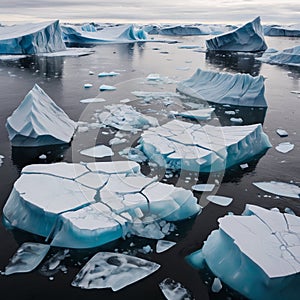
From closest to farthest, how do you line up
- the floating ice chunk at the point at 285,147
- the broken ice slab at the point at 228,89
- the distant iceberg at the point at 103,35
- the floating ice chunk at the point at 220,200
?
the floating ice chunk at the point at 220,200, the floating ice chunk at the point at 285,147, the broken ice slab at the point at 228,89, the distant iceberg at the point at 103,35

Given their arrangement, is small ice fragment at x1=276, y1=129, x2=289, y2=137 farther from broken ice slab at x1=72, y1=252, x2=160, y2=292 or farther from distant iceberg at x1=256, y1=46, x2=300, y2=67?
distant iceberg at x1=256, y1=46, x2=300, y2=67

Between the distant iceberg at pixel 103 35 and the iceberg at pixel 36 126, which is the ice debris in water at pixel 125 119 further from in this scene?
the distant iceberg at pixel 103 35

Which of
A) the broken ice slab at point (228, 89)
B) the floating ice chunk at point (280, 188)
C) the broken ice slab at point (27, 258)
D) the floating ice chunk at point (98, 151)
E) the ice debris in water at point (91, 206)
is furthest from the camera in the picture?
the broken ice slab at point (228, 89)

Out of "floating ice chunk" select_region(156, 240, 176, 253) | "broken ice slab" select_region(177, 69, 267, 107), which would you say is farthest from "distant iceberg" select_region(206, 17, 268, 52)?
"floating ice chunk" select_region(156, 240, 176, 253)

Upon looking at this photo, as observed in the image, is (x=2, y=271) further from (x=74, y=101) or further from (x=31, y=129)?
(x=74, y=101)

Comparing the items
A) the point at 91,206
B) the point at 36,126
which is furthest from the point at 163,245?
the point at 36,126

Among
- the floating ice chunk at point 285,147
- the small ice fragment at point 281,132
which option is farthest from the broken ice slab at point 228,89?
the floating ice chunk at point 285,147
